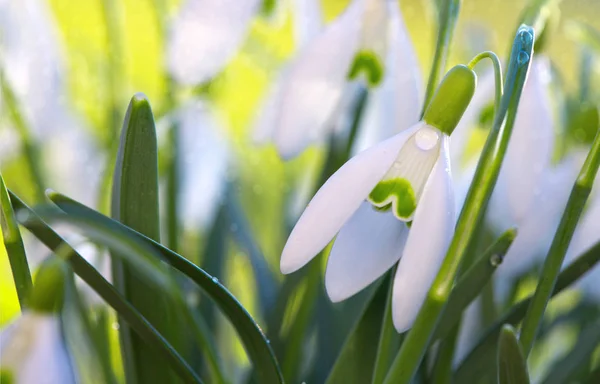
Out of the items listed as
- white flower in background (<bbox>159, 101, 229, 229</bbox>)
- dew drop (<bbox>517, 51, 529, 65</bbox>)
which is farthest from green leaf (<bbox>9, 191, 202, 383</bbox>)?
white flower in background (<bbox>159, 101, 229, 229</bbox>)

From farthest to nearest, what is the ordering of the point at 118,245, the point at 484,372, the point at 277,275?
1. the point at 277,275
2. the point at 484,372
3. the point at 118,245

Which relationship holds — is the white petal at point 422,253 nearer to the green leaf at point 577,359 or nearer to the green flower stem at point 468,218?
the green flower stem at point 468,218

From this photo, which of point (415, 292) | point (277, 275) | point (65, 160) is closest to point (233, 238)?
point (277, 275)

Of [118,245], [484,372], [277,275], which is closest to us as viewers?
[118,245]

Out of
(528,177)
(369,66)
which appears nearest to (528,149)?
(528,177)

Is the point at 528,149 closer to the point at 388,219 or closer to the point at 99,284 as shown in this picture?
the point at 388,219

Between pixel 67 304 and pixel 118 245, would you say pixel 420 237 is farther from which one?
pixel 67 304
